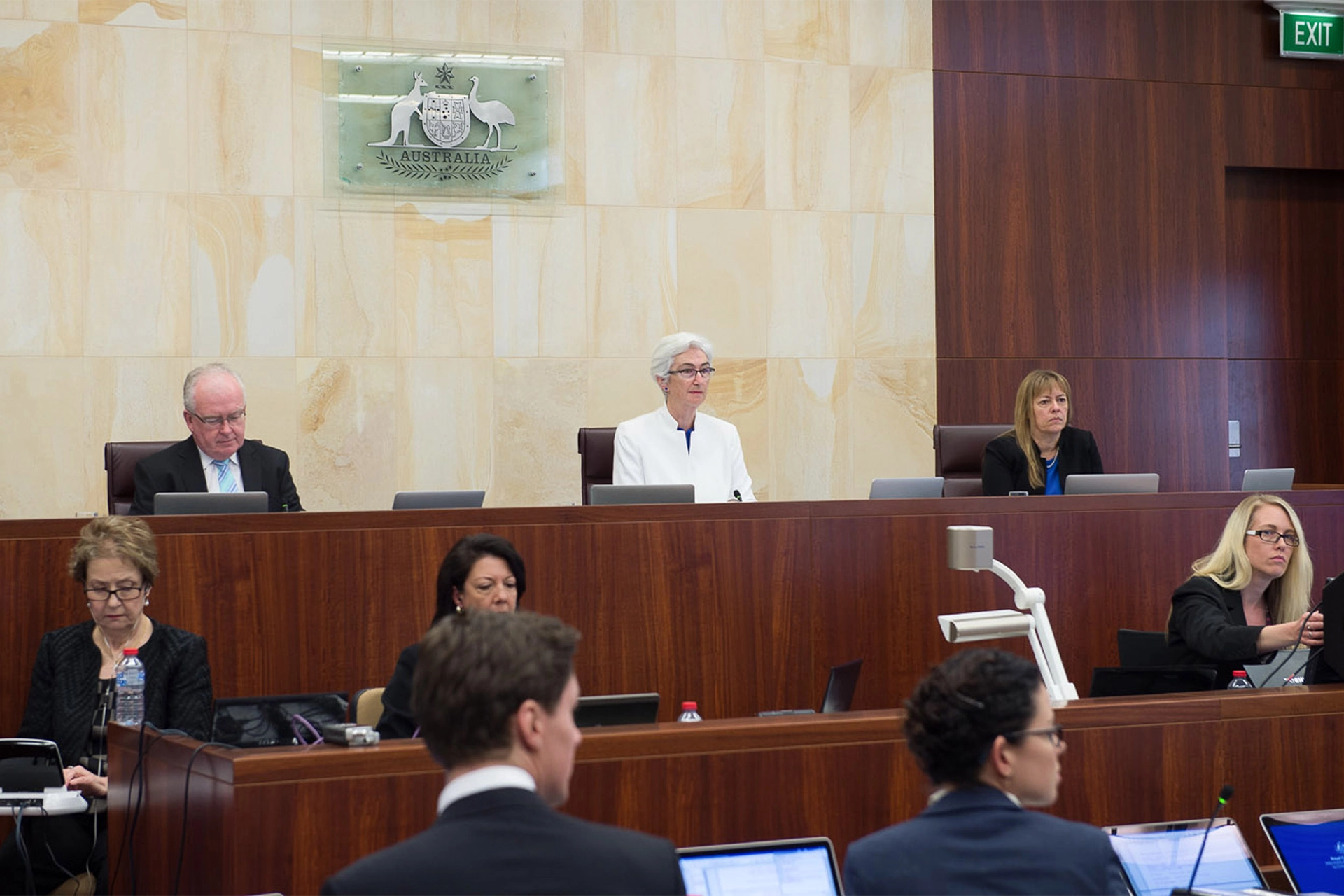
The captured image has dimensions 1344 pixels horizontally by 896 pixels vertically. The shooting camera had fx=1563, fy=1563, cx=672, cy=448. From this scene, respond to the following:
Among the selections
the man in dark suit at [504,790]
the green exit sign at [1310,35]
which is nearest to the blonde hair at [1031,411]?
the green exit sign at [1310,35]

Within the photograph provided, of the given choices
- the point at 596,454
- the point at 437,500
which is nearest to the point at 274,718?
the point at 437,500

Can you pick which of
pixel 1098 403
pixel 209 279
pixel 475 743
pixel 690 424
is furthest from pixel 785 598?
pixel 1098 403

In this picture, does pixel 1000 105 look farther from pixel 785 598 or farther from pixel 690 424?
pixel 785 598

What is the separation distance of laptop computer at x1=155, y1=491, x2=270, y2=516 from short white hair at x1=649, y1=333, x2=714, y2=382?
5.88 ft

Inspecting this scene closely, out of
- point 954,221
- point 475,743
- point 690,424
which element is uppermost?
point 954,221

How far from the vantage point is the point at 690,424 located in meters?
5.91

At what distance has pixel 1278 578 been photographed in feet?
14.7

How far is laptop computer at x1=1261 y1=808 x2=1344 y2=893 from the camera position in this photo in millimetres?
3010

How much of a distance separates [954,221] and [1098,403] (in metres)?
1.29

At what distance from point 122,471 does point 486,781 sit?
4057 millimetres

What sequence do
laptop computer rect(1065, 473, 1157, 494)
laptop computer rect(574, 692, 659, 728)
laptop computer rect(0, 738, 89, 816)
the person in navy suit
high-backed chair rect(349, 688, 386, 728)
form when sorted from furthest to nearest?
1. laptop computer rect(1065, 473, 1157, 494)
2. high-backed chair rect(349, 688, 386, 728)
3. laptop computer rect(0, 738, 89, 816)
4. laptop computer rect(574, 692, 659, 728)
5. the person in navy suit

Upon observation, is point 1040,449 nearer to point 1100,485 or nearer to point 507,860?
point 1100,485

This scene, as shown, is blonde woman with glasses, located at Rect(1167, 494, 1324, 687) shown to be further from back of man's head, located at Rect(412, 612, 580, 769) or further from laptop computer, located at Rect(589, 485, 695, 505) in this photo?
back of man's head, located at Rect(412, 612, 580, 769)

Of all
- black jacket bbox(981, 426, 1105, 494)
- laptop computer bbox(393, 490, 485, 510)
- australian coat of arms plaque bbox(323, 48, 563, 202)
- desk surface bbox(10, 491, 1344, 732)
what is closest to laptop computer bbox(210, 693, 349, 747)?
desk surface bbox(10, 491, 1344, 732)
